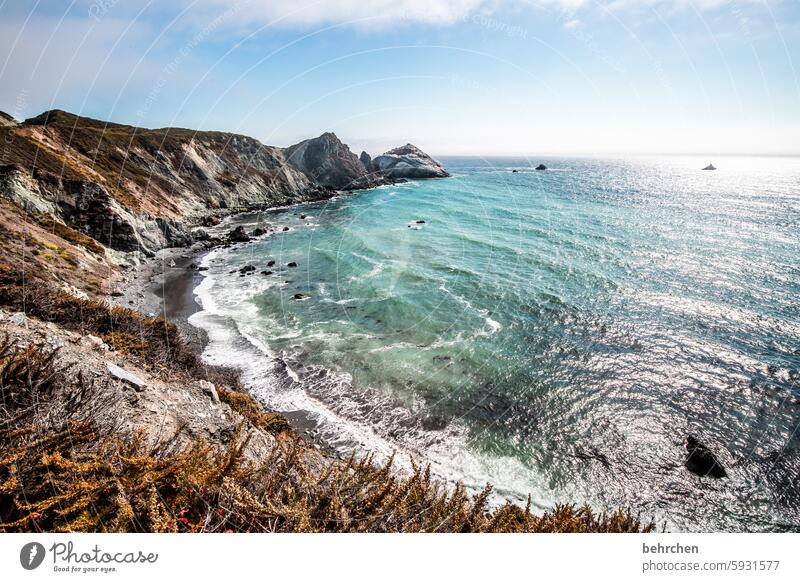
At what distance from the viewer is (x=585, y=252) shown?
1583 inches

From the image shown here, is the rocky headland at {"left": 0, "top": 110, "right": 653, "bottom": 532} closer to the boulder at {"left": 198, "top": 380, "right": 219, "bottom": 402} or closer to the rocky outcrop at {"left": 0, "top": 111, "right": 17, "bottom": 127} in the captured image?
the boulder at {"left": 198, "top": 380, "right": 219, "bottom": 402}

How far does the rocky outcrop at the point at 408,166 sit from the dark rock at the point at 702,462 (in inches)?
5246

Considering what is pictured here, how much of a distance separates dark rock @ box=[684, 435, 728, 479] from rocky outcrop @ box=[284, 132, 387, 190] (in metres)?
106

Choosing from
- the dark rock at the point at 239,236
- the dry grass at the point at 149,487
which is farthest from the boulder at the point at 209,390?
the dark rock at the point at 239,236

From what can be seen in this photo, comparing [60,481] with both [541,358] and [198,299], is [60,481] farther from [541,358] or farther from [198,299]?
[198,299]

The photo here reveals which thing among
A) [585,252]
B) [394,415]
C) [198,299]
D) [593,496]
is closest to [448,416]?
[394,415]

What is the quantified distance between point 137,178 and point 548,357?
6017 centimetres

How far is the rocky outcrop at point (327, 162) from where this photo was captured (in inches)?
4370

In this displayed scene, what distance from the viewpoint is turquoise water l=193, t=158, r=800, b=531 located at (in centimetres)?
1409

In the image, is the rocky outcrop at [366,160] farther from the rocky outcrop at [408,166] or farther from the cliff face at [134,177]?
the cliff face at [134,177]

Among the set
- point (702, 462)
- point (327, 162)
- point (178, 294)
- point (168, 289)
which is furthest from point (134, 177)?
point (327, 162)

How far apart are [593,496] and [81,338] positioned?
1801 cm

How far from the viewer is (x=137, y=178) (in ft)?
169
